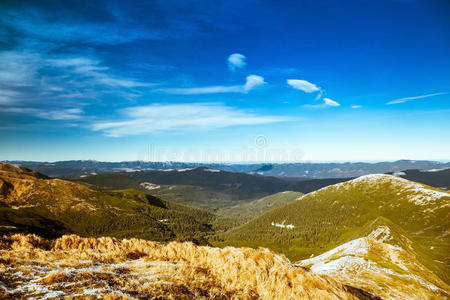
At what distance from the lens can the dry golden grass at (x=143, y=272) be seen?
6.04 meters

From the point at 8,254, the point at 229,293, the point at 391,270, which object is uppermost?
the point at 8,254

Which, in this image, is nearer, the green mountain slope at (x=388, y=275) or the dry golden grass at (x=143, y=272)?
the dry golden grass at (x=143, y=272)

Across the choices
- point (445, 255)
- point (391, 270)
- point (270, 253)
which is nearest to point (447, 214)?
point (445, 255)

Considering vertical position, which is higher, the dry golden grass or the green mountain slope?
the dry golden grass

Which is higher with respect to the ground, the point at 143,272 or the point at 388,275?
the point at 143,272

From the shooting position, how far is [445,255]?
361 feet

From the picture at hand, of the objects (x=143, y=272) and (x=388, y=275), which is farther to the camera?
(x=388, y=275)

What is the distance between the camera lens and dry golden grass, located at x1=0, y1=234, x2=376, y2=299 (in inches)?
238

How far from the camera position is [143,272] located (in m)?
8.15

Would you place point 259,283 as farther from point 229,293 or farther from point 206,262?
point 206,262

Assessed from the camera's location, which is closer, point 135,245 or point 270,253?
point 270,253

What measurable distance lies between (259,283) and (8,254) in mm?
8626

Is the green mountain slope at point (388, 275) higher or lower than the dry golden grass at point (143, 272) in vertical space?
lower

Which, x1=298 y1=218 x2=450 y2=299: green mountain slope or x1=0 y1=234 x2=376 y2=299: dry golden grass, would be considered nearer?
x1=0 y1=234 x2=376 y2=299: dry golden grass
